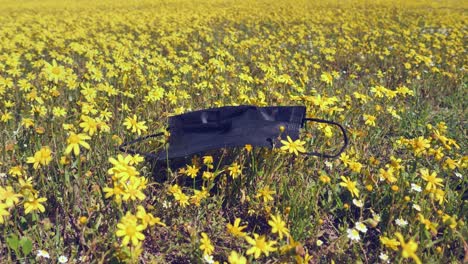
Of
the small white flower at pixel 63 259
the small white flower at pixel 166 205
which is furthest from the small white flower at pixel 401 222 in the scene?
the small white flower at pixel 63 259

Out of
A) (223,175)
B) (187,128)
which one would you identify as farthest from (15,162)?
(223,175)

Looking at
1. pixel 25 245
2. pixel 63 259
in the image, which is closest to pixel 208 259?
pixel 63 259

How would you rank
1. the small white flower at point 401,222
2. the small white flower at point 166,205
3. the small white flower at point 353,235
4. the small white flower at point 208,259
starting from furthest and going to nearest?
the small white flower at point 166,205 → the small white flower at point 401,222 → the small white flower at point 353,235 → the small white flower at point 208,259

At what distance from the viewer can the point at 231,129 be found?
Answer: 2.43m

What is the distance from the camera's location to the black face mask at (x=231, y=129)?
2279 mm

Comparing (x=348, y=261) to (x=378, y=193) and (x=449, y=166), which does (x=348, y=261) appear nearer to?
(x=378, y=193)

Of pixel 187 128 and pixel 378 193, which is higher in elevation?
pixel 187 128

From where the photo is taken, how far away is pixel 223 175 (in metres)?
2.41

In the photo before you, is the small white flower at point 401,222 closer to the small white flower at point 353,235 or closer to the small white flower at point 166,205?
the small white flower at point 353,235

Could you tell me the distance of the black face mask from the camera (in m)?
2.28

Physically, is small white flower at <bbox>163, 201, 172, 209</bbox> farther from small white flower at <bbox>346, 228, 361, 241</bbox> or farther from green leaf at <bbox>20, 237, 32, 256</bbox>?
small white flower at <bbox>346, 228, 361, 241</bbox>

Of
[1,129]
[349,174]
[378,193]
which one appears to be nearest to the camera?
[378,193]

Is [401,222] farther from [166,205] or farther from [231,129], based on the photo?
[166,205]

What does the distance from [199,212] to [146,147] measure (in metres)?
0.72
